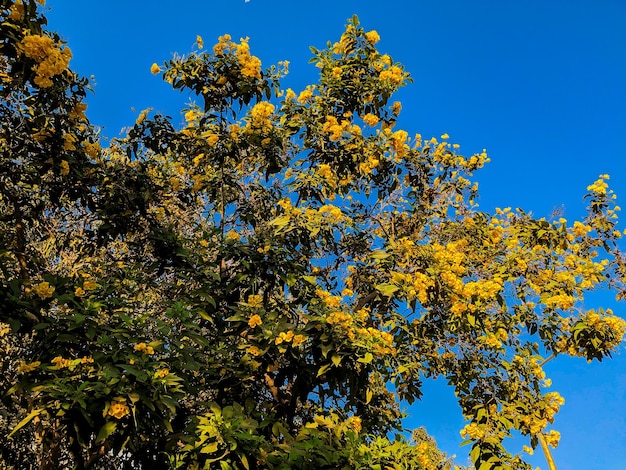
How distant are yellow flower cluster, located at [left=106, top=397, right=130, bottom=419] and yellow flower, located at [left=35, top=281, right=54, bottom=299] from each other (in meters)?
0.80

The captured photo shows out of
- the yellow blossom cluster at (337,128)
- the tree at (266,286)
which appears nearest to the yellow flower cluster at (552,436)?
the tree at (266,286)

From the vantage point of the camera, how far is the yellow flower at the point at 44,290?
8.47 ft

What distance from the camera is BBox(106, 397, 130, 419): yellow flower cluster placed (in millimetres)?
2119

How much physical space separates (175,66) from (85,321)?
230cm

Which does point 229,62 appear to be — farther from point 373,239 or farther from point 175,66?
point 373,239

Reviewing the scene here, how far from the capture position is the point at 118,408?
2.12m

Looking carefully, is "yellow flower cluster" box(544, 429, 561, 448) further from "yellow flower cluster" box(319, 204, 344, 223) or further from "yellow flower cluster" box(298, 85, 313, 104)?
"yellow flower cluster" box(298, 85, 313, 104)

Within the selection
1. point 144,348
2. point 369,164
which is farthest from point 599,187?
point 144,348

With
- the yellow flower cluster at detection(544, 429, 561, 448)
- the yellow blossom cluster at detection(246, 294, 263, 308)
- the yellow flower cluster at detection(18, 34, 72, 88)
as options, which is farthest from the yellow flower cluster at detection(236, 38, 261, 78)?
the yellow flower cluster at detection(544, 429, 561, 448)

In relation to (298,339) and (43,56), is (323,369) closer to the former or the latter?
(298,339)

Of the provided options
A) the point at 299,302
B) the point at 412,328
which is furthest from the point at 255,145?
the point at 412,328

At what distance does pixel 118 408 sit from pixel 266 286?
167cm

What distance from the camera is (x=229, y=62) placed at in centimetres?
391

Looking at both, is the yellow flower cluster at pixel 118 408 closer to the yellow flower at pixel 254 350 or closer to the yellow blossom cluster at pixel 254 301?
the yellow flower at pixel 254 350
